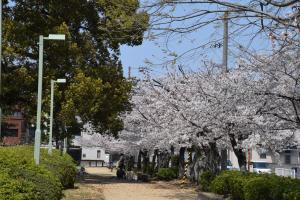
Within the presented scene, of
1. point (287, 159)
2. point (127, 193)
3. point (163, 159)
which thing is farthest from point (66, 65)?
point (287, 159)

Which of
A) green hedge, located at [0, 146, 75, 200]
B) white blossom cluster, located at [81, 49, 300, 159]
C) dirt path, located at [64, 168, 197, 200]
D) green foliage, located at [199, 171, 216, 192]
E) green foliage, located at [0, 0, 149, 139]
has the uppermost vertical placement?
green foliage, located at [0, 0, 149, 139]

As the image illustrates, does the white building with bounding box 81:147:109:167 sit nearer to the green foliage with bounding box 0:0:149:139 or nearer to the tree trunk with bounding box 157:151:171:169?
the tree trunk with bounding box 157:151:171:169

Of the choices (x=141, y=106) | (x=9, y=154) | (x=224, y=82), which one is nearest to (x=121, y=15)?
(x=9, y=154)

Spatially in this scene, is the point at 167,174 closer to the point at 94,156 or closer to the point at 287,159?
the point at 287,159

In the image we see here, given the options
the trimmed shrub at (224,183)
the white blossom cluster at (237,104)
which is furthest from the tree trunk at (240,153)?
the trimmed shrub at (224,183)

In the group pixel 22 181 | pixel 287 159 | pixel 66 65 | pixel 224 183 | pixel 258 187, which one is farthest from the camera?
pixel 287 159

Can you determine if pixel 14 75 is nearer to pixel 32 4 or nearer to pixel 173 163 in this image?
pixel 32 4

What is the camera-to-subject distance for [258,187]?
53.9ft

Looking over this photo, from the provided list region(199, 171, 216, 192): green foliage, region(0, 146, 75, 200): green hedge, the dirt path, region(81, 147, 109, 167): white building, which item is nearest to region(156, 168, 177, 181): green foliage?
the dirt path

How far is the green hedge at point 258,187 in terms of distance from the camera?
14727 mm

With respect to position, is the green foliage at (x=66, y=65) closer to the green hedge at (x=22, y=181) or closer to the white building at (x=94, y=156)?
the green hedge at (x=22, y=181)

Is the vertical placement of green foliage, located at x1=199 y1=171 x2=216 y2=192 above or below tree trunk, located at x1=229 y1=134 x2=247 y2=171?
below

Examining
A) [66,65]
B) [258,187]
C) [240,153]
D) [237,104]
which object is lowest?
[258,187]

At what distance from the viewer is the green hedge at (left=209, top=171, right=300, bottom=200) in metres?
14.7
